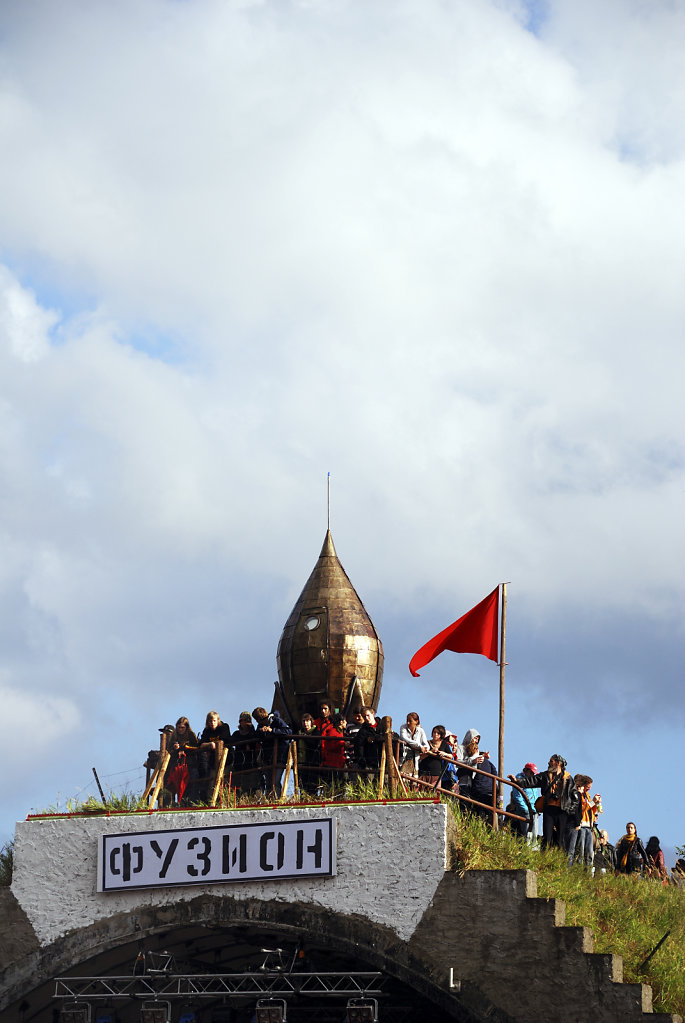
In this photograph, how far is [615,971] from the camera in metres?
17.7

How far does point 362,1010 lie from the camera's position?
18.0m

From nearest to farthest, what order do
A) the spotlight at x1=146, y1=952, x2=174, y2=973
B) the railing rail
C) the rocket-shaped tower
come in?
the spotlight at x1=146, y1=952, x2=174, y2=973, the railing rail, the rocket-shaped tower

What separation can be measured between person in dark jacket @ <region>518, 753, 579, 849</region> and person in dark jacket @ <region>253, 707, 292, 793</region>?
3.33 m

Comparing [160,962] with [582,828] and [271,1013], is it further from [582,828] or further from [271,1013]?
[582,828]

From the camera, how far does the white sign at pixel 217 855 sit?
1905 cm

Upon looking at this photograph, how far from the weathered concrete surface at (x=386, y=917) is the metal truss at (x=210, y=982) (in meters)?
0.34

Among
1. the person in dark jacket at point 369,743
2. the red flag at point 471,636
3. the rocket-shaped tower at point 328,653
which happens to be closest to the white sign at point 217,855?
the person in dark jacket at point 369,743

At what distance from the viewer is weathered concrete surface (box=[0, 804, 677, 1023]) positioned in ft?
58.5

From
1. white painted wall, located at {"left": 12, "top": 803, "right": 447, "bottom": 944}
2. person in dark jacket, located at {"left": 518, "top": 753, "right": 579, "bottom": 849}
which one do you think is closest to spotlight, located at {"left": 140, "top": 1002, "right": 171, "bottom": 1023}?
white painted wall, located at {"left": 12, "top": 803, "right": 447, "bottom": 944}

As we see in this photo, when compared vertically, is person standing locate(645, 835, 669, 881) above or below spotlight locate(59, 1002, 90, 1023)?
above

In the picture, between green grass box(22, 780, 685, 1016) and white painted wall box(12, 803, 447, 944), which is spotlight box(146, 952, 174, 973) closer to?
white painted wall box(12, 803, 447, 944)

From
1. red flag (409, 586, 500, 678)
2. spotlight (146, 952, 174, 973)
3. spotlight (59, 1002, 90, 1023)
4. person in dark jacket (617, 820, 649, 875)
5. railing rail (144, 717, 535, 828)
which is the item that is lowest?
spotlight (59, 1002, 90, 1023)

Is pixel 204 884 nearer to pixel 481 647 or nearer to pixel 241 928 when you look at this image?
pixel 241 928

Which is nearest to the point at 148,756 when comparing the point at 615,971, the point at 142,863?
the point at 142,863
